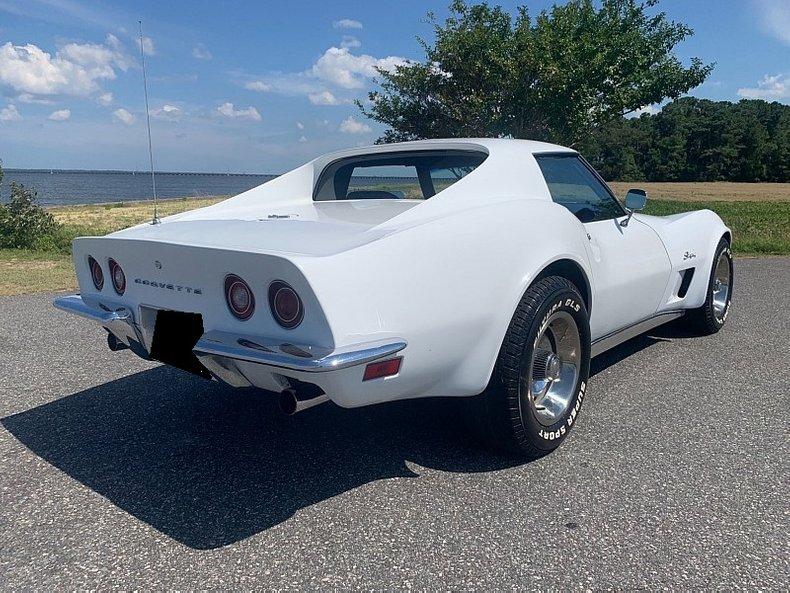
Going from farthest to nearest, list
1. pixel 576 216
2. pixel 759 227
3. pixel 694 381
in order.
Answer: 1. pixel 759 227
2. pixel 694 381
3. pixel 576 216

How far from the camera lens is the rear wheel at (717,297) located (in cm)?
477

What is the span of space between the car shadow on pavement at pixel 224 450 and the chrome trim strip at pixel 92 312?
24.8 inches

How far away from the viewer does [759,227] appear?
47.9ft

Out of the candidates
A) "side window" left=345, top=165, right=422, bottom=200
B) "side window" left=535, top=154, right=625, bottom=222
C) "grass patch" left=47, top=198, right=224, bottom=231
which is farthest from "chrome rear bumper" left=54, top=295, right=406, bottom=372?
"grass patch" left=47, top=198, right=224, bottom=231

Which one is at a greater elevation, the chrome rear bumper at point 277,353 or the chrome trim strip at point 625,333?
the chrome rear bumper at point 277,353

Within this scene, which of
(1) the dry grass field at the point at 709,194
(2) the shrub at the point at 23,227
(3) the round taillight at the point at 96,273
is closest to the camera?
(3) the round taillight at the point at 96,273

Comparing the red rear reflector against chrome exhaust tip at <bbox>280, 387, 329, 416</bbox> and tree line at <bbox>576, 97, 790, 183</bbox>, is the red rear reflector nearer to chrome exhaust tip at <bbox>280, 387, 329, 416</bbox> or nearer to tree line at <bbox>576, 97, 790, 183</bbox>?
chrome exhaust tip at <bbox>280, 387, 329, 416</bbox>

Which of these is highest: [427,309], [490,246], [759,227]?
[490,246]

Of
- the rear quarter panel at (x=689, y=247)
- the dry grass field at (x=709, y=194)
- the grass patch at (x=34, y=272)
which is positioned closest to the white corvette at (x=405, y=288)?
the rear quarter panel at (x=689, y=247)

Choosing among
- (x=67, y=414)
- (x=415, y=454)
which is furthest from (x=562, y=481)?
(x=67, y=414)

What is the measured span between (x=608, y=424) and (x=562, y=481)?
0.71 m

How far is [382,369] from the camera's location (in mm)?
2225

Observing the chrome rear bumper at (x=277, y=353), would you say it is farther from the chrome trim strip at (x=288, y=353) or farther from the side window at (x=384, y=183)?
the side window at (x=384, y=183)

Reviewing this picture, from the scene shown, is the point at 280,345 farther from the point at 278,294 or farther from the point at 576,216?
the point at 576,216
